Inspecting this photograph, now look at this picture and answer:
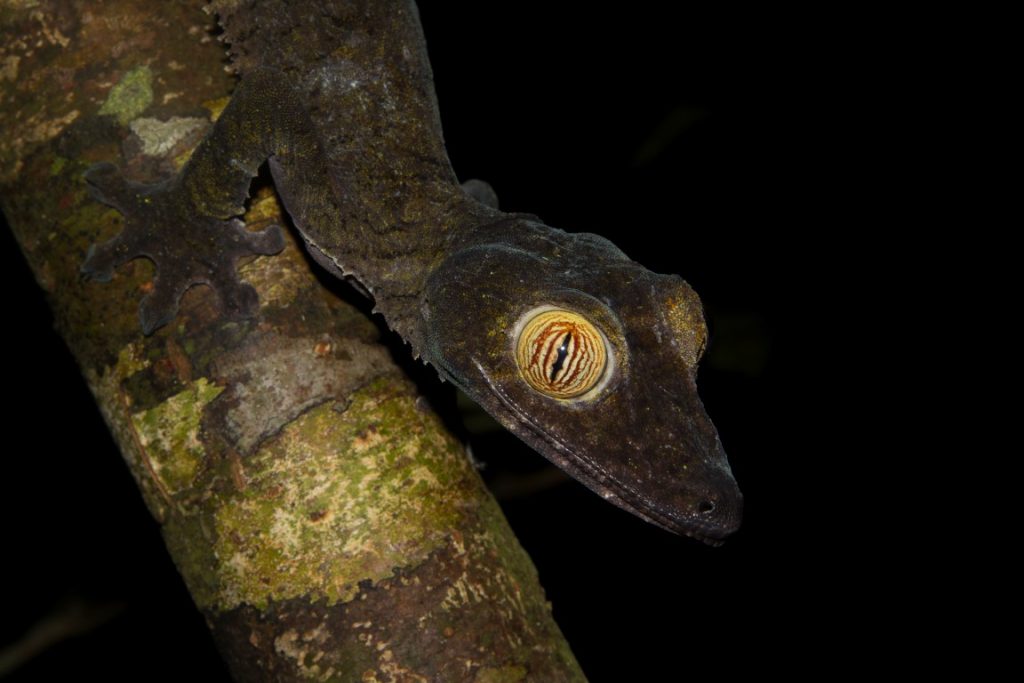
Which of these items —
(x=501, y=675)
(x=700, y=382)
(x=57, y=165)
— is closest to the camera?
(x=501, y=675)

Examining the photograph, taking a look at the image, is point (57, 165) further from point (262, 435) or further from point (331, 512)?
point (331, 512)

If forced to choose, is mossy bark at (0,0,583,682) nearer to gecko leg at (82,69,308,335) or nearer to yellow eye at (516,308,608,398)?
gecko leg at (82,69,308,335)

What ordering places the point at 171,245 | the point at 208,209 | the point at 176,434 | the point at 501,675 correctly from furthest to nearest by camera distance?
the point at 208,209 → the point at 171,245 → the point at 176,434 → the point at 501,675

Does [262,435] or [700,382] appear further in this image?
[700,382]

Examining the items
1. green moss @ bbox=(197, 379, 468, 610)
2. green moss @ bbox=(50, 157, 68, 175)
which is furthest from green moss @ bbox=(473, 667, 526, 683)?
green moss @ bbox=(50, 157, 68, 175)

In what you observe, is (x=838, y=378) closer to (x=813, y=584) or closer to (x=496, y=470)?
(x=813, y=584)

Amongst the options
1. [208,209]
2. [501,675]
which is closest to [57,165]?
[208,209]

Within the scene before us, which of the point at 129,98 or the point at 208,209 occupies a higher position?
the point at 129,98

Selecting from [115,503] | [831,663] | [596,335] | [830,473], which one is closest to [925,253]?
[830,473]
